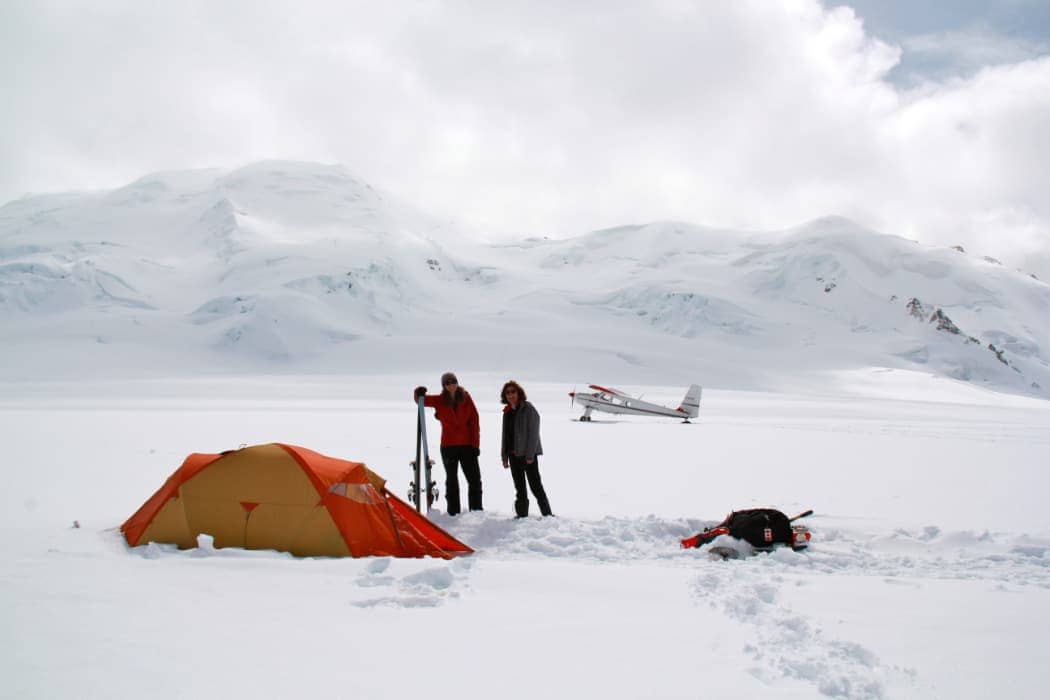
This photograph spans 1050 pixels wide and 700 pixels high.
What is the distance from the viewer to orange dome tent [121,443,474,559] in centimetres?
594

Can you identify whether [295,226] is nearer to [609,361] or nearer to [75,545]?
[609,361]

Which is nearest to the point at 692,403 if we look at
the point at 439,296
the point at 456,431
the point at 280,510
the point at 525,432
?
the point at 525,432

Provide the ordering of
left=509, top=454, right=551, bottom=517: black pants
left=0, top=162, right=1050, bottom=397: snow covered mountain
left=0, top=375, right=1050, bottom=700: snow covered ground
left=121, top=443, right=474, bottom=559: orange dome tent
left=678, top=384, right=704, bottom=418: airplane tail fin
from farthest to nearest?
left=0, top=162, right=1050, bottom=397: snow covered mountain
left=678, top=384, right=704, bottom=418: airplane tail fin
left=509, top=454, right=551, bottom=517: black pants
left=121, top=443, right=474, bottom=559: orange dome tent
left=0, top=375, right=1050, bottom=700: snow covered ground

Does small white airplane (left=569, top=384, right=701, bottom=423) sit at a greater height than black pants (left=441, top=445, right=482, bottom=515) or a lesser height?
greater

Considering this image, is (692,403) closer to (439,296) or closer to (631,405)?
(631,405)

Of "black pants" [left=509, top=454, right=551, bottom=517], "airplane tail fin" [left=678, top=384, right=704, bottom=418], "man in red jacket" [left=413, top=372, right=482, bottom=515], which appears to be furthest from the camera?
"airplane tail fin" [left=678, top=384, right=704, bottom=418]

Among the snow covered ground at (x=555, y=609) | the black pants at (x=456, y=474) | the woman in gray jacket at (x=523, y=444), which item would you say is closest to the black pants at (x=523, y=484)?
the woman in gray jacket at (x=523, y=444)

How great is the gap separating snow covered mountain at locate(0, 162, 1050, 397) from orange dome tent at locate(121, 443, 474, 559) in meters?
63.7

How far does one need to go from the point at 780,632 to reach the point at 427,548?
3.17 meters

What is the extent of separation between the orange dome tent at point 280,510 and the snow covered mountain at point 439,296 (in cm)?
6371

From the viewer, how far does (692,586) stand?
16.8 ft

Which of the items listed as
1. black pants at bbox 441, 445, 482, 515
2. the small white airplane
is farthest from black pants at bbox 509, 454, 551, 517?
the small white airplane

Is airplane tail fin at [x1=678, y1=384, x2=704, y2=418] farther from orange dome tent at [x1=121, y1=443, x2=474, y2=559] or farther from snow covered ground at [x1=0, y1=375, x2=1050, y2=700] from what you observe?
orange dome tent at [x1=121, y1=443, x2=474, y2=559]

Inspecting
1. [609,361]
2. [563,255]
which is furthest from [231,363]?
[563,255]
